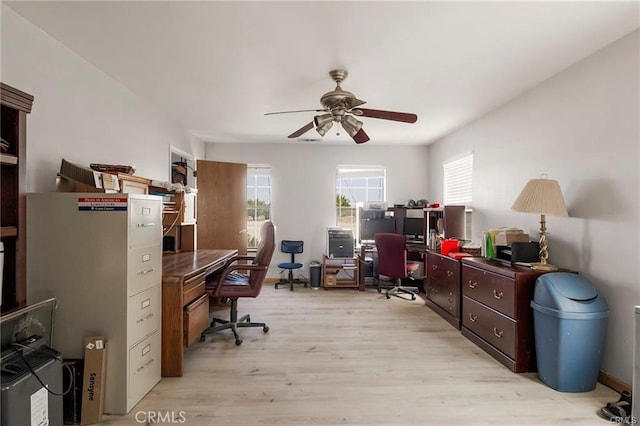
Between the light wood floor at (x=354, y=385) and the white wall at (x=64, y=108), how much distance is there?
1.79m

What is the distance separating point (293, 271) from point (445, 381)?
334 centimetres

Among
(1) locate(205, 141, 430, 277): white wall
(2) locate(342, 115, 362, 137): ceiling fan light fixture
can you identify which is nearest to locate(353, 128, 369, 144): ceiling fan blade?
(2) locate(342, 115, 362, 137): ceiling fan light fixture

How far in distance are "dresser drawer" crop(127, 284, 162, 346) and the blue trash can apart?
2.79 m

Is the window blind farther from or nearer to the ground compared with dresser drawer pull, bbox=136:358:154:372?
farther from the ground

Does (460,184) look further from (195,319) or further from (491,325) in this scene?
(195,319)

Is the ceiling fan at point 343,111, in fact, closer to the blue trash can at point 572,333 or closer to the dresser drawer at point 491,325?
the blue trash can at point 572,333

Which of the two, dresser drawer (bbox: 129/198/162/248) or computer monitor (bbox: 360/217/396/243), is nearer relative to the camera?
dresser drawer (bbox: 129/198/162/248)

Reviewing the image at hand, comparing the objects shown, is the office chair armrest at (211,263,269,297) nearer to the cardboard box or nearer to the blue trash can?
the cardboard box

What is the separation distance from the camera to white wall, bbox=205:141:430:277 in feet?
16.9

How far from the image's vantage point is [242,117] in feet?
12.0

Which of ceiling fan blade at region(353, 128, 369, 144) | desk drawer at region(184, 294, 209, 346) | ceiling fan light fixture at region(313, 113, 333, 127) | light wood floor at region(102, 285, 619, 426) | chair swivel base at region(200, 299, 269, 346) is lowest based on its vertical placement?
light wood floor at region(102, 285, 619, 426)

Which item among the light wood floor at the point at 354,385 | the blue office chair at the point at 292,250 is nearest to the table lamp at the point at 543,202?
the light wood floor at the point at 354,385

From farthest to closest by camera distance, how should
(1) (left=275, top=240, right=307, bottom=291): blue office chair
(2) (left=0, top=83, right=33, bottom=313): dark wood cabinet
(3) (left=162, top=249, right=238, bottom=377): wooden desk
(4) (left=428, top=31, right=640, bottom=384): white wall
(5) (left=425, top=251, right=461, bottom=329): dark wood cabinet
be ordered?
1. (1) (left=275, top=240, right=307, bottom=291): blue office chair
2. (5) (left=425, top=251, right=461, bottom=329): dark wood cabinet
3. (3) (left=162, top=249, right=238, bottom=377): wooden desk
4. (4) (left=428, top=31, right=640, bottom=384): white wall
5. (2) (left=0, top=83, right=33, bottom=313): dark wood cabinet

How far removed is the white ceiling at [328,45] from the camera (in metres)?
1.69
